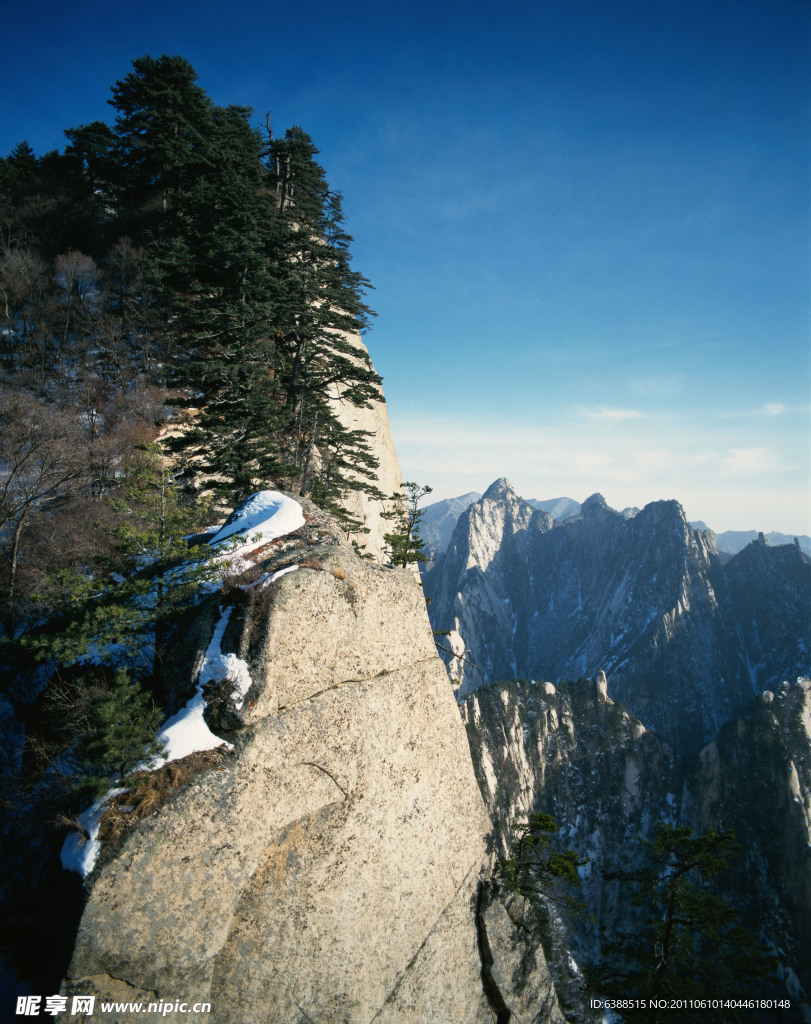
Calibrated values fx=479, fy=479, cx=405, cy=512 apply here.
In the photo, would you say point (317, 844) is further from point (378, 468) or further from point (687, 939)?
point (378, 468)

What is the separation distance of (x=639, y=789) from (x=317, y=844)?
126 m

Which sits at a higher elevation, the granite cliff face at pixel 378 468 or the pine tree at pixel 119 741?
the granite cliff face at pixel 378 468

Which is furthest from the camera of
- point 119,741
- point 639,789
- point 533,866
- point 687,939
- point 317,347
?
point 639,789

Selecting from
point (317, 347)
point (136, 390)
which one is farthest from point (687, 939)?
point (136, 390)

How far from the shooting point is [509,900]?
51.9 feet

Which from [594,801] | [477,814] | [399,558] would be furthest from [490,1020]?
[594,801]

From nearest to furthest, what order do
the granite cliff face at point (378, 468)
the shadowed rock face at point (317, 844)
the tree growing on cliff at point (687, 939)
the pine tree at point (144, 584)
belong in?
the shadowed rock face at point (317, 844)
the pine tree at point (144, 584)
the tree growing on cliff at point (687, 939)
the granite cliff face at point (378, 468)

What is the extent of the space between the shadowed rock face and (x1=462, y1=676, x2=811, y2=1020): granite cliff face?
66754 millimetres

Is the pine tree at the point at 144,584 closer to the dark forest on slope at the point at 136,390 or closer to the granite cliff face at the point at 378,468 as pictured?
the dark forest on slope at the point at 136,390

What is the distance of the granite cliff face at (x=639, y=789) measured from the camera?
3091 inches

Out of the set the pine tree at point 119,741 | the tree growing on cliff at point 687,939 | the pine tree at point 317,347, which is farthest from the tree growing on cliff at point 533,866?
the pine tree at point 317,347

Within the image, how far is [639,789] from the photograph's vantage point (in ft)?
360

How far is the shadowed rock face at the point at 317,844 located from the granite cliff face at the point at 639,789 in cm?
6675

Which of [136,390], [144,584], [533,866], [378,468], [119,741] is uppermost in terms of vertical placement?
[136,390]
